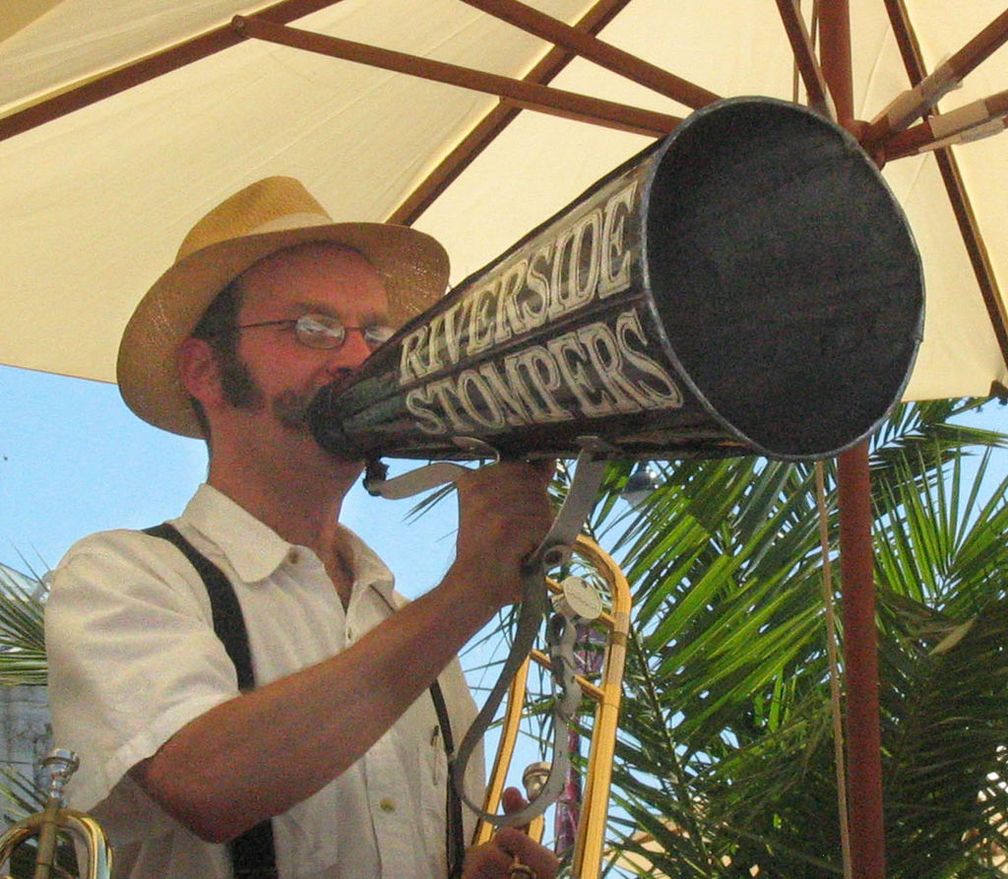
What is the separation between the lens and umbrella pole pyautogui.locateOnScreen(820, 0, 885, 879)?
107 inches

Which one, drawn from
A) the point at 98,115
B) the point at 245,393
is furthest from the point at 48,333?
the point at 245,393

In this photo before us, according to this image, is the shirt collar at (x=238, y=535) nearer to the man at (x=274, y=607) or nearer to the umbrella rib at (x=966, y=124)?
the man at (x=274, y=607)

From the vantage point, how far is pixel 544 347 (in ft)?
4.19

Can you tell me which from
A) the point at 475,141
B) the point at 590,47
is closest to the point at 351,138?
the point at 475,141

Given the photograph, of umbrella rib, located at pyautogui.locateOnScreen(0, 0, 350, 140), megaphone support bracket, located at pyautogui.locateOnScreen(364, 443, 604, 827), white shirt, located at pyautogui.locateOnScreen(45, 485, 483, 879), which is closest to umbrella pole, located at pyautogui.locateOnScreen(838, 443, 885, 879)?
white shirt, located at pyautogui.locateOnScreen(45, 485, 483, 879)

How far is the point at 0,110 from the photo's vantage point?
8.44ft

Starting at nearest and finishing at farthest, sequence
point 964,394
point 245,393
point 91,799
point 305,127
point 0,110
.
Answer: point 91,799 → point 245,393 → point 0,110 → point 305,127 → point 964,394

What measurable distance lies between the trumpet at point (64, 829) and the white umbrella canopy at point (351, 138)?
4.28 feet

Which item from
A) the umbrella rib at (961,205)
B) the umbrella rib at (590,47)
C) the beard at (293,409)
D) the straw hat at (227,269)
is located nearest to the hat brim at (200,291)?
the straw hat at (227,269)

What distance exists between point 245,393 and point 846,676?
1.32 m

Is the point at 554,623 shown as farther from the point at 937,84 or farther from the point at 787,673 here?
the point at 787,673

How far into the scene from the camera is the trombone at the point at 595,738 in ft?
6.16

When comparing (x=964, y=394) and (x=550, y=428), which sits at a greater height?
(x=964, y=394)

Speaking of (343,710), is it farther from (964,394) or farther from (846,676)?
(964,394)
